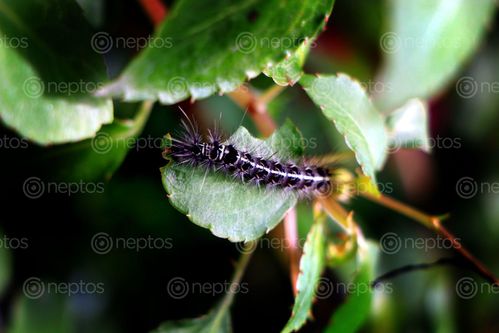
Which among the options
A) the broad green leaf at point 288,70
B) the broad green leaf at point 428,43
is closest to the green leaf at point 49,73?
the broad green leaf at point 288,70

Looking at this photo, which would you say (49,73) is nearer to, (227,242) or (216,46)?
(216,46)

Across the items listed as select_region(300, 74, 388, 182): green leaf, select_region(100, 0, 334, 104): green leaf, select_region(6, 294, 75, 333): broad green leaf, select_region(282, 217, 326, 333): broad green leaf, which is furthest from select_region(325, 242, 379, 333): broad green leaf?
select_region(6, 294, 75, 333): broad green leaf

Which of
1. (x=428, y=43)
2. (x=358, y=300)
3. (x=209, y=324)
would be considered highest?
(x=428, y=43)

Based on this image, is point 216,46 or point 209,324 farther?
point 209,324

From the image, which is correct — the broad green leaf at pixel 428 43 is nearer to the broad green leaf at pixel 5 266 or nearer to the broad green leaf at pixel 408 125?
the broad green leaf at pixel 408 125

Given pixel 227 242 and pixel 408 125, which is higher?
pixel 408 125

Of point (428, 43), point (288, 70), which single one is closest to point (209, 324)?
point (288, 70)

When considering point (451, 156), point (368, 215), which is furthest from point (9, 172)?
point (451, 156)
